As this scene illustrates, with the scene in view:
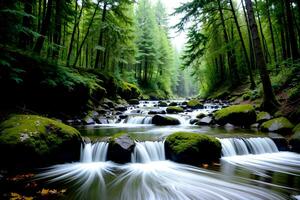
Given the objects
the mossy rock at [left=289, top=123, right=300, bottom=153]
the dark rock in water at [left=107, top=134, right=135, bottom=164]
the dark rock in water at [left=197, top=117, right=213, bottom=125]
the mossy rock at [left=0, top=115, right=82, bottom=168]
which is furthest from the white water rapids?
the dark rock in water at [left=197, top=117, right=213, bottom=125]

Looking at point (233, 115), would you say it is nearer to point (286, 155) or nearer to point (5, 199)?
point (286, 155)

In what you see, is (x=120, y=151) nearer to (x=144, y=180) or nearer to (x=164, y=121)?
(x=144, y=180)

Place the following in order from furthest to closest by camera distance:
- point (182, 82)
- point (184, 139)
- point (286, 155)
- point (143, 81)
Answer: point (182, 82) → point (143, 81) → point (286, 155) → point (184, 139)

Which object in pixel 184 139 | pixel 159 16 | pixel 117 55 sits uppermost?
pixel 159 16

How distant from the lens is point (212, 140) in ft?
22.8

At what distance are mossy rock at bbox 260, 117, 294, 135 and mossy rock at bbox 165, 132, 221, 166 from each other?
3.58 m

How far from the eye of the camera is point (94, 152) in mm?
6965

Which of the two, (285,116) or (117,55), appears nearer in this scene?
(285,116)

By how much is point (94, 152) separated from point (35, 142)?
171 centimetres

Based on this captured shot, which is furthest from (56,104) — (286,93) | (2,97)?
(286,93)

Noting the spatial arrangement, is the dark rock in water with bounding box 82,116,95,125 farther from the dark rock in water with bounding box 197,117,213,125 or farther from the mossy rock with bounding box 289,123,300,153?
the mossy rock with bounding box 289,123,300,153

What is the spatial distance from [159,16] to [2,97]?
45864mm

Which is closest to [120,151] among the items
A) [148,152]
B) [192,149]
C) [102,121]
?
[148,152]

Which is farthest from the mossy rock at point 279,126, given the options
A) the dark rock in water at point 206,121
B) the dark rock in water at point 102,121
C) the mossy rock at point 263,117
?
the dark rock in water at point 102,121
